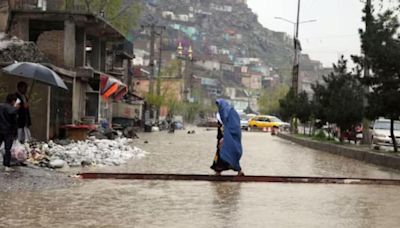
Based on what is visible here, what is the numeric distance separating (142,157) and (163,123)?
45240 mm

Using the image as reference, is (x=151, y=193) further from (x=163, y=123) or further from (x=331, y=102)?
(x=163, y=123)

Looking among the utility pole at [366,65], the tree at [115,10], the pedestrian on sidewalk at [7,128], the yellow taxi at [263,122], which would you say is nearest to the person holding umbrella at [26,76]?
the pedestrian on sidewalk at [7,128]

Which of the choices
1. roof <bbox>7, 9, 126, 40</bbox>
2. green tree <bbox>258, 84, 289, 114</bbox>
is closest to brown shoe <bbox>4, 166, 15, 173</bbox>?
roof <bbox>7, 9, 126, 40</bbox>

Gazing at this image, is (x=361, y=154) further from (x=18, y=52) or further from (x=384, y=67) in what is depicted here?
(x=18, y=52)

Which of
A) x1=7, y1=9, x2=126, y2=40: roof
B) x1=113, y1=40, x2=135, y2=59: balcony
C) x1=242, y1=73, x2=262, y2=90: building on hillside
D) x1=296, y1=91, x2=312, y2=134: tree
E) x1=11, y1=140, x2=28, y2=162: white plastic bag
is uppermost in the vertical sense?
x1=242, y1=73, x2=262, y2=90: building on hillside

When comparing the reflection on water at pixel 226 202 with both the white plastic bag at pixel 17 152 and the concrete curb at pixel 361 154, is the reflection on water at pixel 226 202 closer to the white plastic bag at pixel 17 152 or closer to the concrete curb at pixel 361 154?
the white plastic bag at pixel 17 152

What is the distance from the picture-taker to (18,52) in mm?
22438

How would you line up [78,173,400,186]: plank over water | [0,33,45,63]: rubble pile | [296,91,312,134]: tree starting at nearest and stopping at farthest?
1. [78,173,400,186]: plank over water
2. [0,33,45,63]: rubble pile
3. [296,91,312,134]: tree

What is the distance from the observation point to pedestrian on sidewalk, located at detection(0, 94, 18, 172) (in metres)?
13.4

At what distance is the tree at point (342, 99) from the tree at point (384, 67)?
4062mm

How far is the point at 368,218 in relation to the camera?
9297mm

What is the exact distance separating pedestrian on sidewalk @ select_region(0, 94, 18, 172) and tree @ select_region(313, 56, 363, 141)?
16.7 m

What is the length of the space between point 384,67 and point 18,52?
38.6ft

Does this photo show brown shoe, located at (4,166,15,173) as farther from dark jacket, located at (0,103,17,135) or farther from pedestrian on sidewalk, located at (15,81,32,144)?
pedestrian on sidewalk, located at (15,81,32,144)
